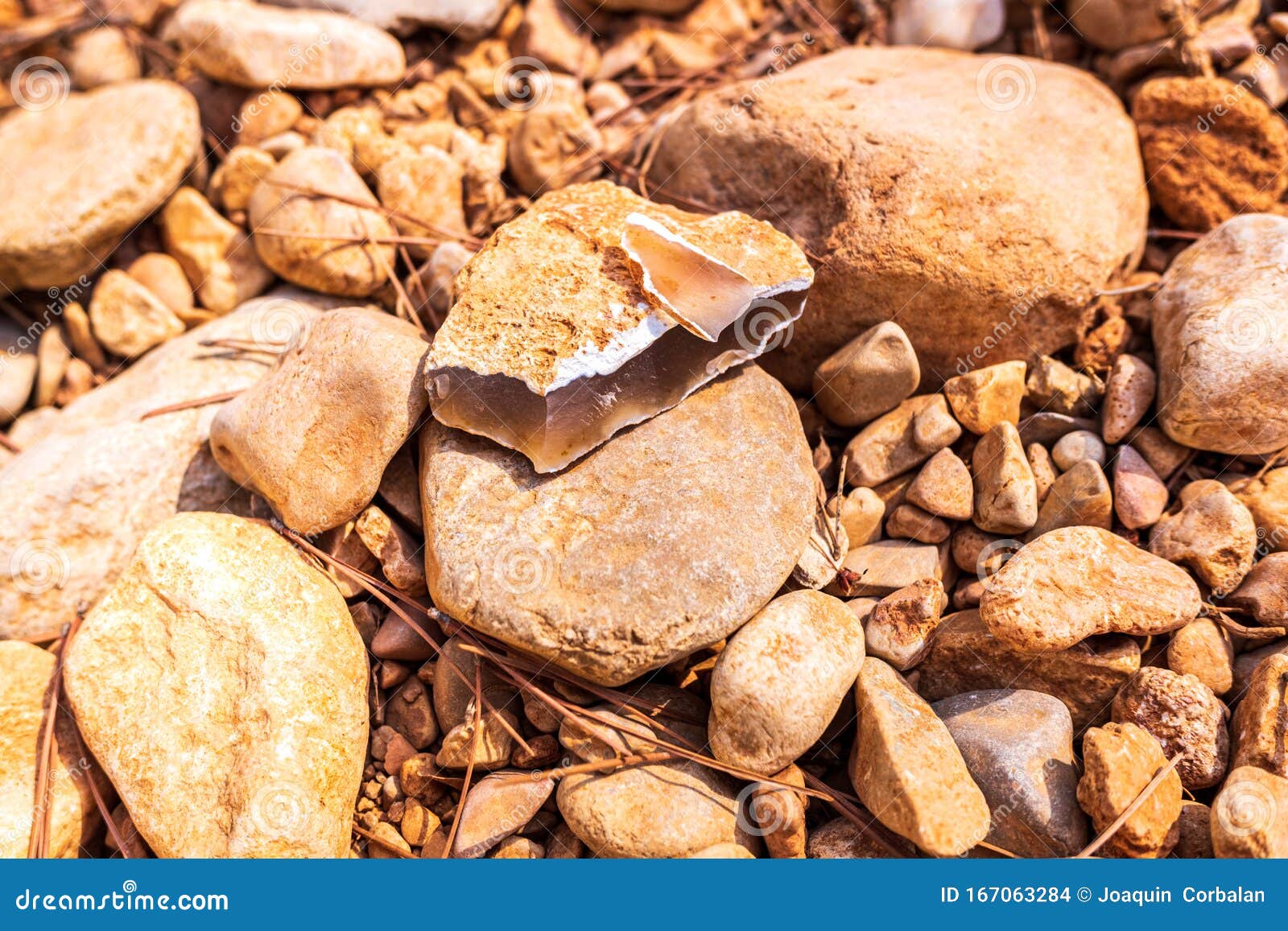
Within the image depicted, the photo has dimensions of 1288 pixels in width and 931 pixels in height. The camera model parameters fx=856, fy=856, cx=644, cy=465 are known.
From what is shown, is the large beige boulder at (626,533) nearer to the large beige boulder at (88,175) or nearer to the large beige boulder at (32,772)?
the large beige boulder at (32,772)

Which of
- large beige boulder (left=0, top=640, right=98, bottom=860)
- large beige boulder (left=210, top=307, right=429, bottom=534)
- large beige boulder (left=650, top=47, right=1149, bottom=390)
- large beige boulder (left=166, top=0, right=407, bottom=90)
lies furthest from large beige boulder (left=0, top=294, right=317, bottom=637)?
large beige boulder (left=650, top=47, right=1149, bottom=390)

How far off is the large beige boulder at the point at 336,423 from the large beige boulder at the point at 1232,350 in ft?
9.55

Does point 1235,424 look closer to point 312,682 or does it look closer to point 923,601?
point 923,601

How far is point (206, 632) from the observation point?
10.2ft

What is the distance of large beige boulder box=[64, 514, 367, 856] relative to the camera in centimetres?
288

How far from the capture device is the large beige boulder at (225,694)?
2.88 metres

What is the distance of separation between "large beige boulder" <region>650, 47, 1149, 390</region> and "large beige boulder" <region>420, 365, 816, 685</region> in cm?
84

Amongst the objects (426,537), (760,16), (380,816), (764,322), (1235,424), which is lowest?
(380,816)

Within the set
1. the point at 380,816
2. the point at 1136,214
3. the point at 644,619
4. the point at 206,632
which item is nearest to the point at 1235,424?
the point at 1136,214

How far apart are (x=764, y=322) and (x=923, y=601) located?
1189 mm

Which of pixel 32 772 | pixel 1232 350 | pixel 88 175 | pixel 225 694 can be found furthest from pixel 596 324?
pixel 88 175

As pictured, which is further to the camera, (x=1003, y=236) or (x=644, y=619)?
(x=1003, y=236)

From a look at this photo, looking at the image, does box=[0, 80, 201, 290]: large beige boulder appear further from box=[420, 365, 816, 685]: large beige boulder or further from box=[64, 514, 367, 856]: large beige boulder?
box=[420, 365, 816, 685]: large beige boulder

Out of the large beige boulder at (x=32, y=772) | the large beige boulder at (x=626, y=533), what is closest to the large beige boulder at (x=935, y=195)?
the large beige boulder at (x=626, y=533)
